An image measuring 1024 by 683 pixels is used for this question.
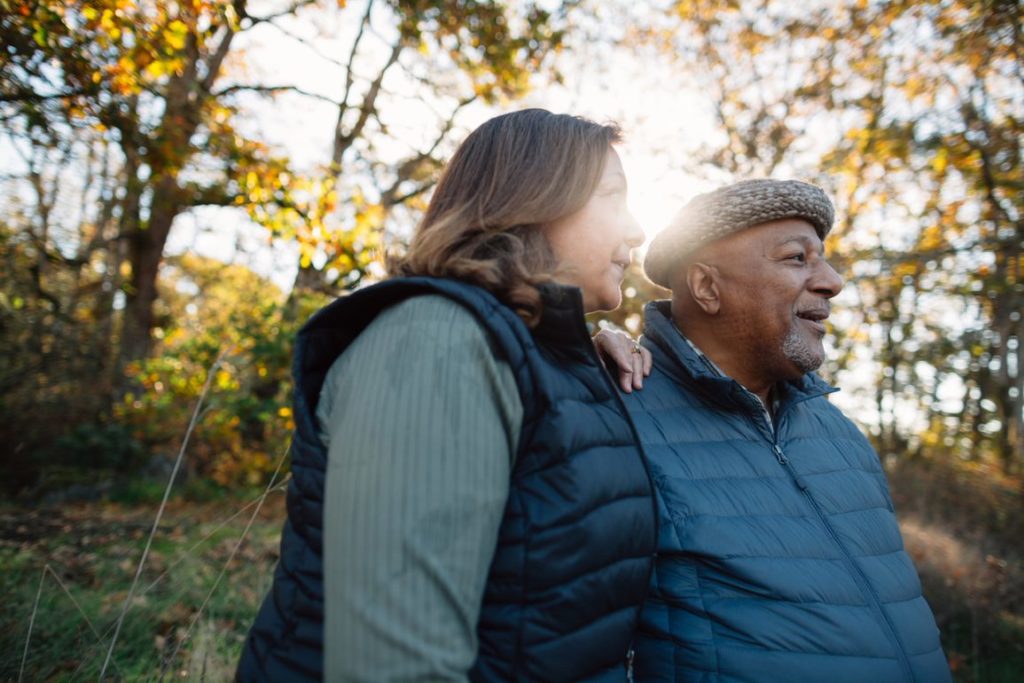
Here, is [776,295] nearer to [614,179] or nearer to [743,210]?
[743,210]

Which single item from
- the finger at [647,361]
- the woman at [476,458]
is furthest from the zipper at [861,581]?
the woman at [476,458]

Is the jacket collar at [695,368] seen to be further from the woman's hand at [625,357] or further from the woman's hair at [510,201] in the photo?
the woman's hair at [510,201]

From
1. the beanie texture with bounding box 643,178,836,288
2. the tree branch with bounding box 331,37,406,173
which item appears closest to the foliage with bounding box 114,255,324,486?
the tree branch with bounding box 331,37,406,173

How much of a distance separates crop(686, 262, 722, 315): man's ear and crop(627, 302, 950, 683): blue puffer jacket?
243 mm

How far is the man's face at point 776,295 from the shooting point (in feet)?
7.36

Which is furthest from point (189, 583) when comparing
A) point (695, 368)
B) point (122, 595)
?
point (695, 368)

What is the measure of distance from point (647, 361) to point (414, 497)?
1.44 meters

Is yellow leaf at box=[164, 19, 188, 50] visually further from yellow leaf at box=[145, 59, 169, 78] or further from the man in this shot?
the man

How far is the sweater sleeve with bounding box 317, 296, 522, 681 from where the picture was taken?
0.92 m

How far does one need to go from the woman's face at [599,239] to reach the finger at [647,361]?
22.8 inches

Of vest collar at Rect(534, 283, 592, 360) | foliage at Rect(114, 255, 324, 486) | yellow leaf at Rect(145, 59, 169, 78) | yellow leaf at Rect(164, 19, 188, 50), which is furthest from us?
foliage at Rect(114, 255, 324, 486)

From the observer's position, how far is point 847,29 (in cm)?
778

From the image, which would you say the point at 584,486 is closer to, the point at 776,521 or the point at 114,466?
the point at 776,521

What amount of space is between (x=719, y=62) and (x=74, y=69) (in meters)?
9.49
